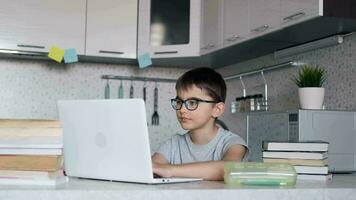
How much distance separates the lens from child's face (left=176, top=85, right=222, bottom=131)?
5.26ft

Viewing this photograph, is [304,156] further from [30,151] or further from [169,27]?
[169,27]

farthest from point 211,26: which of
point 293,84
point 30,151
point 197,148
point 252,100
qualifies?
point 30,151

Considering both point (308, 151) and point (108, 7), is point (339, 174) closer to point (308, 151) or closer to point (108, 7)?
point (308, 151)

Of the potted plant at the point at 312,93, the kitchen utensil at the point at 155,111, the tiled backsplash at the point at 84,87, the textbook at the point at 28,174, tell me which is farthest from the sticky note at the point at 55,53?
the textbook at the point at 28,174

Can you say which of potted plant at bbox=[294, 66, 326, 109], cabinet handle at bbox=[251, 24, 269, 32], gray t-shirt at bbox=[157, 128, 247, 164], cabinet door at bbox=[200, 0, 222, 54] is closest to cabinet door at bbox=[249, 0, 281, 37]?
cabinet handle at bbox=[251, 24, 269, 32]

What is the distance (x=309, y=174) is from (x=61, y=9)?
196 cm

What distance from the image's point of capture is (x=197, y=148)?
1.69 m

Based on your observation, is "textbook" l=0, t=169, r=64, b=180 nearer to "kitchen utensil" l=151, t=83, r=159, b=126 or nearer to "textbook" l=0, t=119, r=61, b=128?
"textbook" l=0, t=119, r=61, b=128

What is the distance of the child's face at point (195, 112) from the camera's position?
1604mm

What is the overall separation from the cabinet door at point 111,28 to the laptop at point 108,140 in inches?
71.0

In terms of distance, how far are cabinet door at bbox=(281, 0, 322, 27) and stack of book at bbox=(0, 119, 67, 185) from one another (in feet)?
3.70

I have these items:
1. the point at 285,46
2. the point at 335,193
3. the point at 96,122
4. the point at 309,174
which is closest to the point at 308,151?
the point at 309,174

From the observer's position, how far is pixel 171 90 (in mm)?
3336

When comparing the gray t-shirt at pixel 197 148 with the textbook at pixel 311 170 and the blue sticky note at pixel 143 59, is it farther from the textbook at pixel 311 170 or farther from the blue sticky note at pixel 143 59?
the blue sticky note at pixel 143 59
